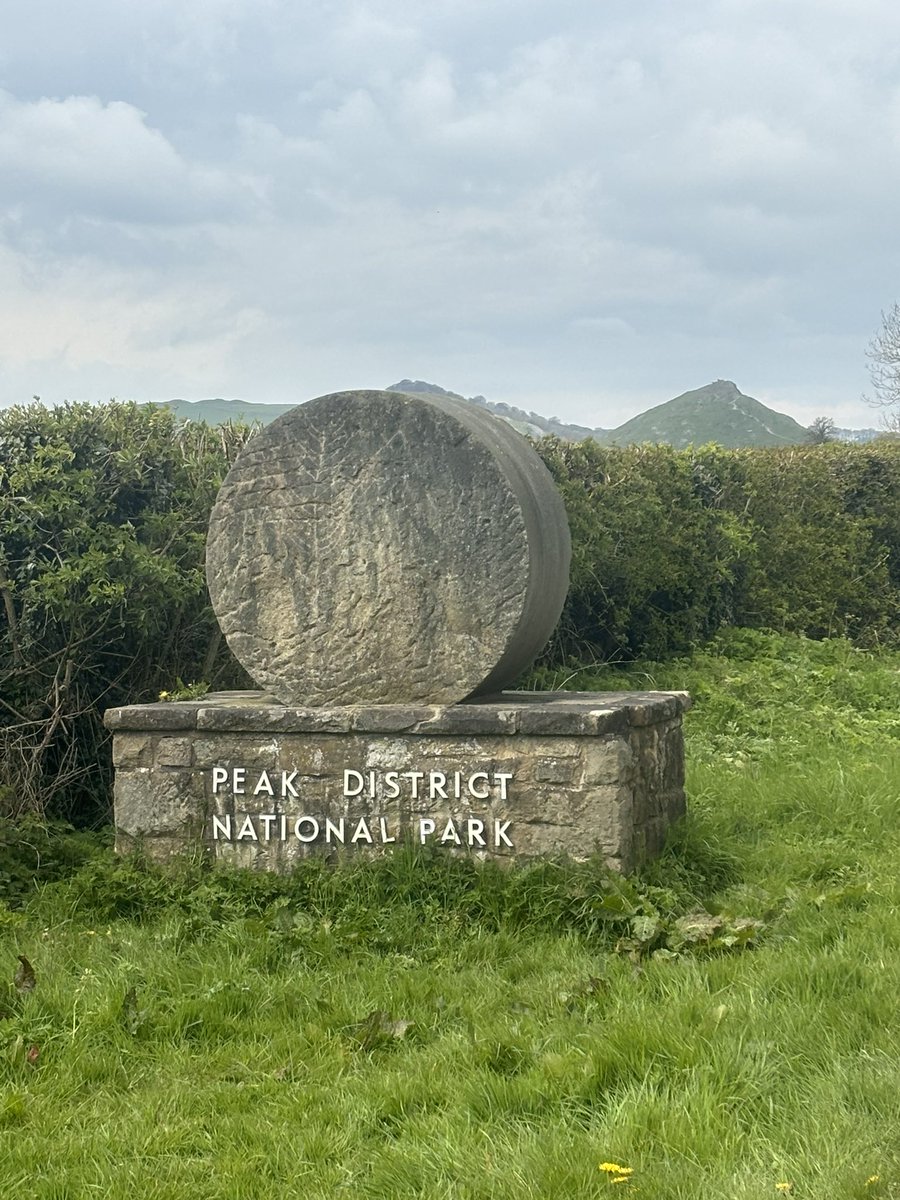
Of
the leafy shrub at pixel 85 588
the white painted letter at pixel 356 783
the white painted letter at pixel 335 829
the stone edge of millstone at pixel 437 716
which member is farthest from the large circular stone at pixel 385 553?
the leafy shrub at pixel 85 588

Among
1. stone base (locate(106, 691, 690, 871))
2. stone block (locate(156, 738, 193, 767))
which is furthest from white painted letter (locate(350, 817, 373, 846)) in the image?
stone block (locate(156, 738, 193, 767))

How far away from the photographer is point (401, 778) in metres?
5.01

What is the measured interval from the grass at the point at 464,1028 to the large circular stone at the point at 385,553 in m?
0.85

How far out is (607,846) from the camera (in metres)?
4.72

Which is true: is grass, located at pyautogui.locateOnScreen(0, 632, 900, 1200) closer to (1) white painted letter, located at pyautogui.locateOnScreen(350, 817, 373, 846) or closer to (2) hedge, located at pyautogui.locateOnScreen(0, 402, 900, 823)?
(1) white painted letter, located at pyautogui.locateOnScreen(350, 817, 373, 846)

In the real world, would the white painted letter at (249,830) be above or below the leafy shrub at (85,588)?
below

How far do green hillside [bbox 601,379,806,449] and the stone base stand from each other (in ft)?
126

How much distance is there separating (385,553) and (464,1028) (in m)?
2.23

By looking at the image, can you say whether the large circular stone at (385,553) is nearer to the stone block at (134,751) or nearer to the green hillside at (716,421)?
the stone block at (134,751)

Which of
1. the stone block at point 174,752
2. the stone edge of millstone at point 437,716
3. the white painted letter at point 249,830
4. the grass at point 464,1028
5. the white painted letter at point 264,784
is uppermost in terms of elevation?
the stone edge of millstone at point 437,716

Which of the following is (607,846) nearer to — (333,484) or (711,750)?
(333,484)

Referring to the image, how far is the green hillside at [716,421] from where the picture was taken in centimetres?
4475

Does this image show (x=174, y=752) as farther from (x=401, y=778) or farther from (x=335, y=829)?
(x=401, y=778)

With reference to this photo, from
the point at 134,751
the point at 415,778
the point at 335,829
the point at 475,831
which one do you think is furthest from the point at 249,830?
the point at 475,831
